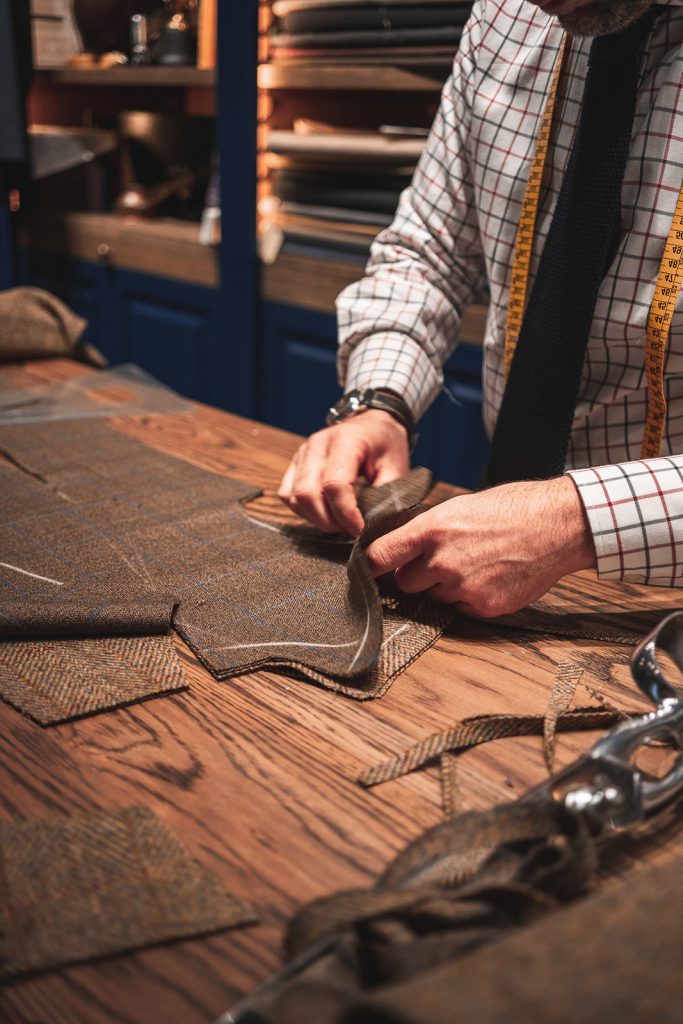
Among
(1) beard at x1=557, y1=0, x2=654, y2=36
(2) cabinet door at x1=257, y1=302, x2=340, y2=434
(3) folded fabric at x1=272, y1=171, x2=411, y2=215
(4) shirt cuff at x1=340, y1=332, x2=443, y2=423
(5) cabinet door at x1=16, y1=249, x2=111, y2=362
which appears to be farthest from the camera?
(5) cabinet door at x1=16, y1=249, x2=111, y2=362

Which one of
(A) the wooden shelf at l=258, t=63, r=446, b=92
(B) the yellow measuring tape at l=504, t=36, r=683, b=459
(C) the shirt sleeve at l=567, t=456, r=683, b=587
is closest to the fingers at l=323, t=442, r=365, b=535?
(C) the shirt sleeve at l=567, t=456, r=683, b=587

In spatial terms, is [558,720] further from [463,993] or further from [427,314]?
[427,314]

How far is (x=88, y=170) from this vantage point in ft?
9.46

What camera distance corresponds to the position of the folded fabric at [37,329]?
151 cm

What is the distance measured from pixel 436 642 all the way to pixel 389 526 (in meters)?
0.12

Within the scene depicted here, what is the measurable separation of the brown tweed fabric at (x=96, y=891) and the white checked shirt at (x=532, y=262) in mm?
452

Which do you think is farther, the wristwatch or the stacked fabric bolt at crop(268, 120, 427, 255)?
the stacked fabric bolt at crop(268, 120, 427, 255)

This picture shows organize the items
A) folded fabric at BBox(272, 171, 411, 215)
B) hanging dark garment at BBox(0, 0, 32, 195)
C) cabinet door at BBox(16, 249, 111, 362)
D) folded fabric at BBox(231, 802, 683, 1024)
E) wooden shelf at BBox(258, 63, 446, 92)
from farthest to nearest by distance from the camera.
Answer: cabinet door at BBox(16, 249, 111, 362) → hanging dark garment at BBox(0, 0, 32, 195) → folded fabric at BBox(272, 171, 411, 215) → wooden shelf at BBox(258, 63, 446, 92) → folded fabric at BBox(231, 802, 683, 1024)

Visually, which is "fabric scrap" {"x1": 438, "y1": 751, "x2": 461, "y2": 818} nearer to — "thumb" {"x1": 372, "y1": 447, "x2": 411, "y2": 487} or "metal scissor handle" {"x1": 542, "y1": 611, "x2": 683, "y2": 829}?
"metal scissor handle" {"x1": 542, "y1": 611, "x2": 683, "y2": 829}

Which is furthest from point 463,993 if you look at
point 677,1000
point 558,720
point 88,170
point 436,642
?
point 88,170

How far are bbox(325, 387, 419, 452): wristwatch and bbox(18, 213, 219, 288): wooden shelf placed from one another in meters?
1.54

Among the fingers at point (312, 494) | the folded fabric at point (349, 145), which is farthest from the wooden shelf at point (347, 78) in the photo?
the fingers at point (312, 494)

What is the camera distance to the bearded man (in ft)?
2.47

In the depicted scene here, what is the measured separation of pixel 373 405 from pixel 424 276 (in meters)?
0.26
